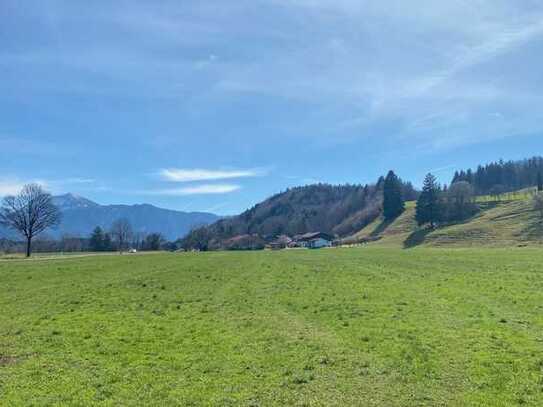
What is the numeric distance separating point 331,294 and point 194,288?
854cm

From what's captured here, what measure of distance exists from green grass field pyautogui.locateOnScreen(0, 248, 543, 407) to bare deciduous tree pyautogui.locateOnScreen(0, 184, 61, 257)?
7521 cm

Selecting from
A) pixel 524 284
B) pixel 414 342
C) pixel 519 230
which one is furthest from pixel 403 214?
pixel 414 342

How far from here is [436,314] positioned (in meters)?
16.0

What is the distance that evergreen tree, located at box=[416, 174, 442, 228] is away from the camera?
11788cm

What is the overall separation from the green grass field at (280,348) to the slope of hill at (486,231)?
233 ft

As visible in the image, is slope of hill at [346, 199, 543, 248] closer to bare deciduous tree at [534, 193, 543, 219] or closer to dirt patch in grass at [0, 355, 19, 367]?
bare deciduous tree at [534, 193, 543, 219]

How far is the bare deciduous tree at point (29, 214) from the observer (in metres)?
88.2

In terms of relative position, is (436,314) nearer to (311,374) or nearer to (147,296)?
(311,374)

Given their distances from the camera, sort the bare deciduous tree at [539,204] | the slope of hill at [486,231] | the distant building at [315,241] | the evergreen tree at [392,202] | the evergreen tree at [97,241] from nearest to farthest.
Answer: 1. the slope of hill at [486,231]
2. the bare deciduous tree at [539,204]
3. the evergreen tree at [97,241]
4. the evergreen tree at [392,202]
5. the distant building at [315,241]

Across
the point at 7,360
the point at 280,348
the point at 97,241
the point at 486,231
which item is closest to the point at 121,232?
the point at 97,241

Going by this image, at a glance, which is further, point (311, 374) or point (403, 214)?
point (403, 214)

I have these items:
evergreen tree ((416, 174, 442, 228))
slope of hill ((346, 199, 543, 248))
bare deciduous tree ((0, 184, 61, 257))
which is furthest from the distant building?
bare deciduous tree ((0, 184, 61, 257))

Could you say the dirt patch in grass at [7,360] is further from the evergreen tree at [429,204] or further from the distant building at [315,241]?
the distant building at [315,241]

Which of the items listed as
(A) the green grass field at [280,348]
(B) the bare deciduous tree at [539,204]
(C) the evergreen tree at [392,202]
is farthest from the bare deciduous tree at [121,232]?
(A) the green grass field at [280,348]
